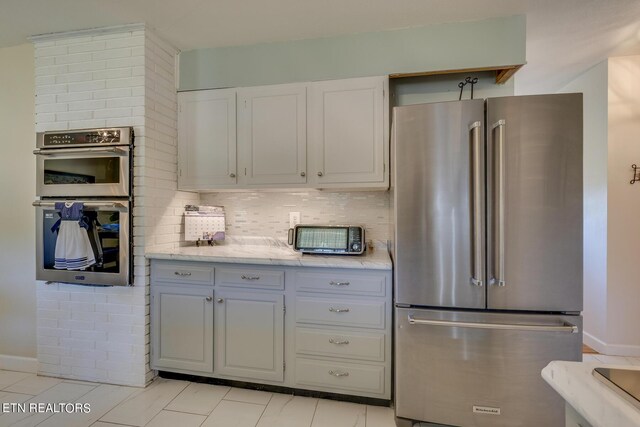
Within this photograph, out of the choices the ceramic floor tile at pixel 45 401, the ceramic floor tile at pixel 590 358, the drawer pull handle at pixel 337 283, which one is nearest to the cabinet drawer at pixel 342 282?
the drawer pull handle at pixel 337 283

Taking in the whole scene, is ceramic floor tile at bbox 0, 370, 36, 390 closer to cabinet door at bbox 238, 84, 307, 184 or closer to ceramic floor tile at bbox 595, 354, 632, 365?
cabinet door at bbox 238, 84, 307, 184

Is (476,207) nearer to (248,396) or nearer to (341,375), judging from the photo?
(341,375)

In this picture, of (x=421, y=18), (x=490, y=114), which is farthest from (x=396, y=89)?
(x=490, y=114)

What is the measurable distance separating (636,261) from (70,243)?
14.1ft

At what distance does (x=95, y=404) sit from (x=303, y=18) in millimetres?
2779

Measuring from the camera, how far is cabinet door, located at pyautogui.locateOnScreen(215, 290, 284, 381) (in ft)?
6.27

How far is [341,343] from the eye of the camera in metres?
1.82

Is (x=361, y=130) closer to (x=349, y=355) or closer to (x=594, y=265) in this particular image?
(x=349, y=355)

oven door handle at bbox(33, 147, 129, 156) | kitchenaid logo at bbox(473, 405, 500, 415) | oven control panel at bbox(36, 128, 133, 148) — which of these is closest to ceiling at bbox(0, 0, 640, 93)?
oven control panel at bbox(36, 128, 133, 148)

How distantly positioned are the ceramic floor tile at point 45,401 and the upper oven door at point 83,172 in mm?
1319

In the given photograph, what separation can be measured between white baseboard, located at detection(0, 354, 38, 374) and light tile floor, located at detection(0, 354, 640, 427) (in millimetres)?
107

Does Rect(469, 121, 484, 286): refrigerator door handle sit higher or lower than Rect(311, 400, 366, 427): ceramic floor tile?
higher

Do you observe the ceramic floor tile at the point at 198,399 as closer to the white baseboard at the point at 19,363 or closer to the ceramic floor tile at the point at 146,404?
the ceramic floor tile at the point at 146,404

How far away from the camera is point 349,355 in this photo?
1814mm
